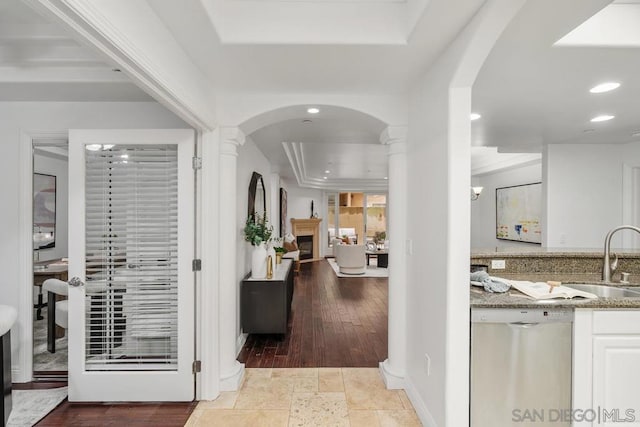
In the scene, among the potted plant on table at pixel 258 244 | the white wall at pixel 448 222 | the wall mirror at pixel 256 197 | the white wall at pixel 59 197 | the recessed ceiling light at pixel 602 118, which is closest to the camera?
the white wall at pixel 448 222

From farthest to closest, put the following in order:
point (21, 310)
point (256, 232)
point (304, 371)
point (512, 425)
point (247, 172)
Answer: point (247, 172)
point (256, 232)
point (304, 371)
point (21, 310)
point (512, 425)

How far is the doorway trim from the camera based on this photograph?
266cm

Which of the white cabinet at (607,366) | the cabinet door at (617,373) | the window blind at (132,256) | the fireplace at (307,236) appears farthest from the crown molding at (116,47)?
the fireplace at (307,236)

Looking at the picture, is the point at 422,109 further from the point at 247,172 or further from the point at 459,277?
the point at 247,172

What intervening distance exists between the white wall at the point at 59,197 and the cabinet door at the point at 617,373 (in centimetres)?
632

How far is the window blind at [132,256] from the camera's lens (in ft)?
7.86

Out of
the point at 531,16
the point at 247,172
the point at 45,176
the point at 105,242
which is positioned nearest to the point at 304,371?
the point at 105,242

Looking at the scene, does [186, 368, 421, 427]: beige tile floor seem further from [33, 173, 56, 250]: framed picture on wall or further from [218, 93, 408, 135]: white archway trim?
[33, 173, 56, 250]: framed picture on wall

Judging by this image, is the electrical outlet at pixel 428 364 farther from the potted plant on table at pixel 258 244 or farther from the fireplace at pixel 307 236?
the fireplace at pixel 307 236

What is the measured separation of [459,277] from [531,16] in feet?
4.45

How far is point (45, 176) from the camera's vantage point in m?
4.77

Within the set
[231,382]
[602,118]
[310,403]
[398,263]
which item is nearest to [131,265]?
[231,382]

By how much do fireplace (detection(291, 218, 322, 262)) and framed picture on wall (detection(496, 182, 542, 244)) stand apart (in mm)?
5082

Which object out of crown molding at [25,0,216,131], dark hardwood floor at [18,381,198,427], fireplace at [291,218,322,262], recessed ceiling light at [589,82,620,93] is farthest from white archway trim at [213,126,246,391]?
fireplace at [291,218,322,262]
